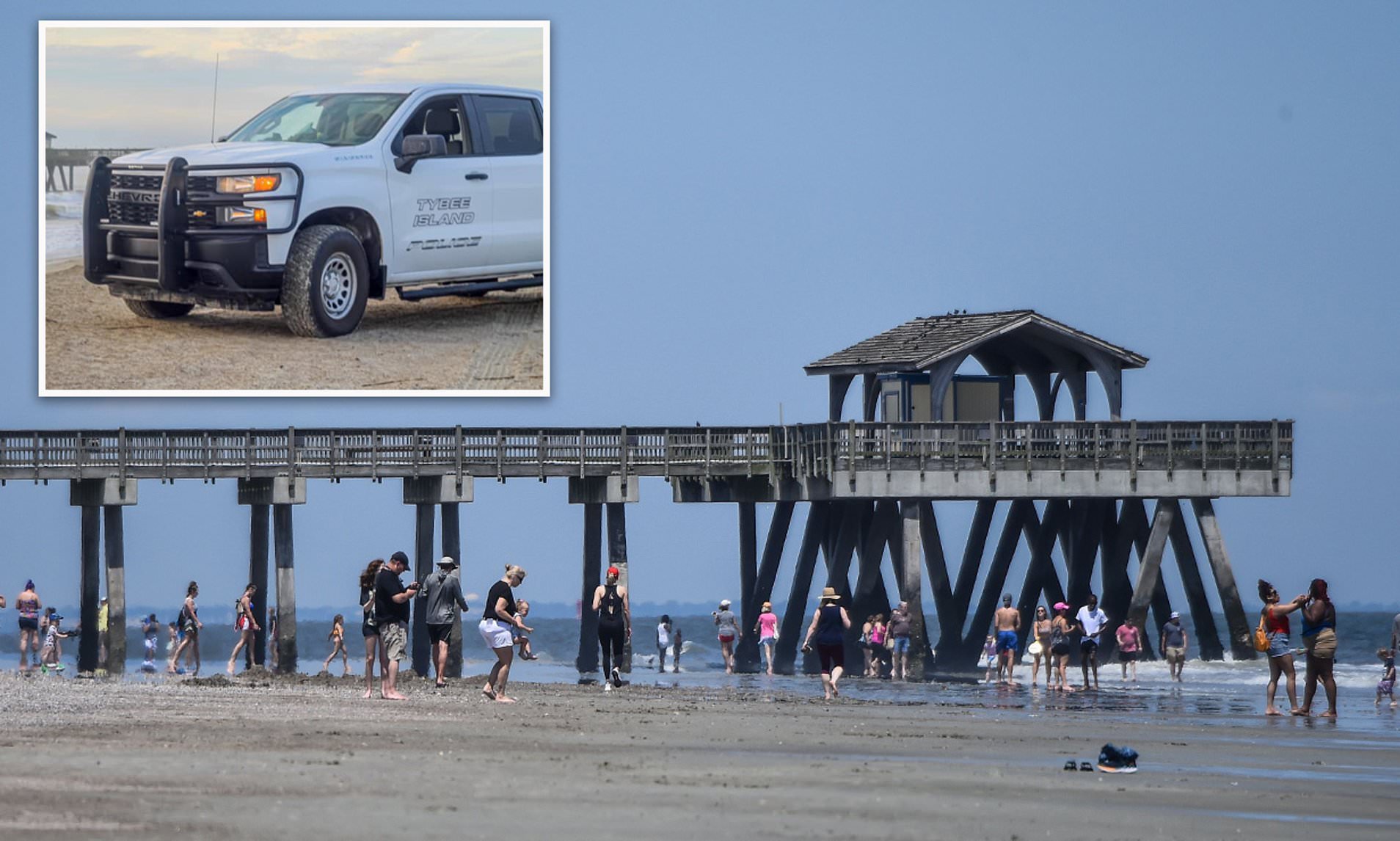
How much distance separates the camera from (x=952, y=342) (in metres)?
36.5

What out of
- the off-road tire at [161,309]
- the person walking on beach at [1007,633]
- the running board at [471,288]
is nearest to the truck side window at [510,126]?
the running board at [471,288]

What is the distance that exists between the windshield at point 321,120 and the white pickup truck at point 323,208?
22mm

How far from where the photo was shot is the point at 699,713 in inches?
851

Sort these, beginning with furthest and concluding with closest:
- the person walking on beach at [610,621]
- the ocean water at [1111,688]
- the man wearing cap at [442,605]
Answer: the person walking on beach at [610,621] < the ocean water at [1111,688] < the man wearing cap at [442,605]

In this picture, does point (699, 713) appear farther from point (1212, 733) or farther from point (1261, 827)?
point (1261, 827)

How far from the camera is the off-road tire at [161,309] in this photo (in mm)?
34969

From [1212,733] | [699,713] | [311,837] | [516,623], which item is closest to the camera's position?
[311,837]

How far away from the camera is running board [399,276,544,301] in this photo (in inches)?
1387

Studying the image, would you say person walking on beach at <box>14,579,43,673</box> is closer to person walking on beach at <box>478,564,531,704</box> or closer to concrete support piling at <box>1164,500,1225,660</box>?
person walking on beach at <box>478,564,531,704</box>

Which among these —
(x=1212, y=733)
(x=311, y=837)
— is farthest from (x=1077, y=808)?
(x=1212, y=733)

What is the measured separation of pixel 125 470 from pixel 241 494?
1842mm

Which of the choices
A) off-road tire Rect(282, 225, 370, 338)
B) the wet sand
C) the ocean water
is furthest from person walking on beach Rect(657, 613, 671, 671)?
the wet sand

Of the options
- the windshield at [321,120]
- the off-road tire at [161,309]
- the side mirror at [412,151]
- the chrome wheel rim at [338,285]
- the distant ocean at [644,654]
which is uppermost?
the windshield at [321,120]

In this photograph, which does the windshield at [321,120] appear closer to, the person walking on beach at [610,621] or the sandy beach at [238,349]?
the sandy beach at [238,349]
